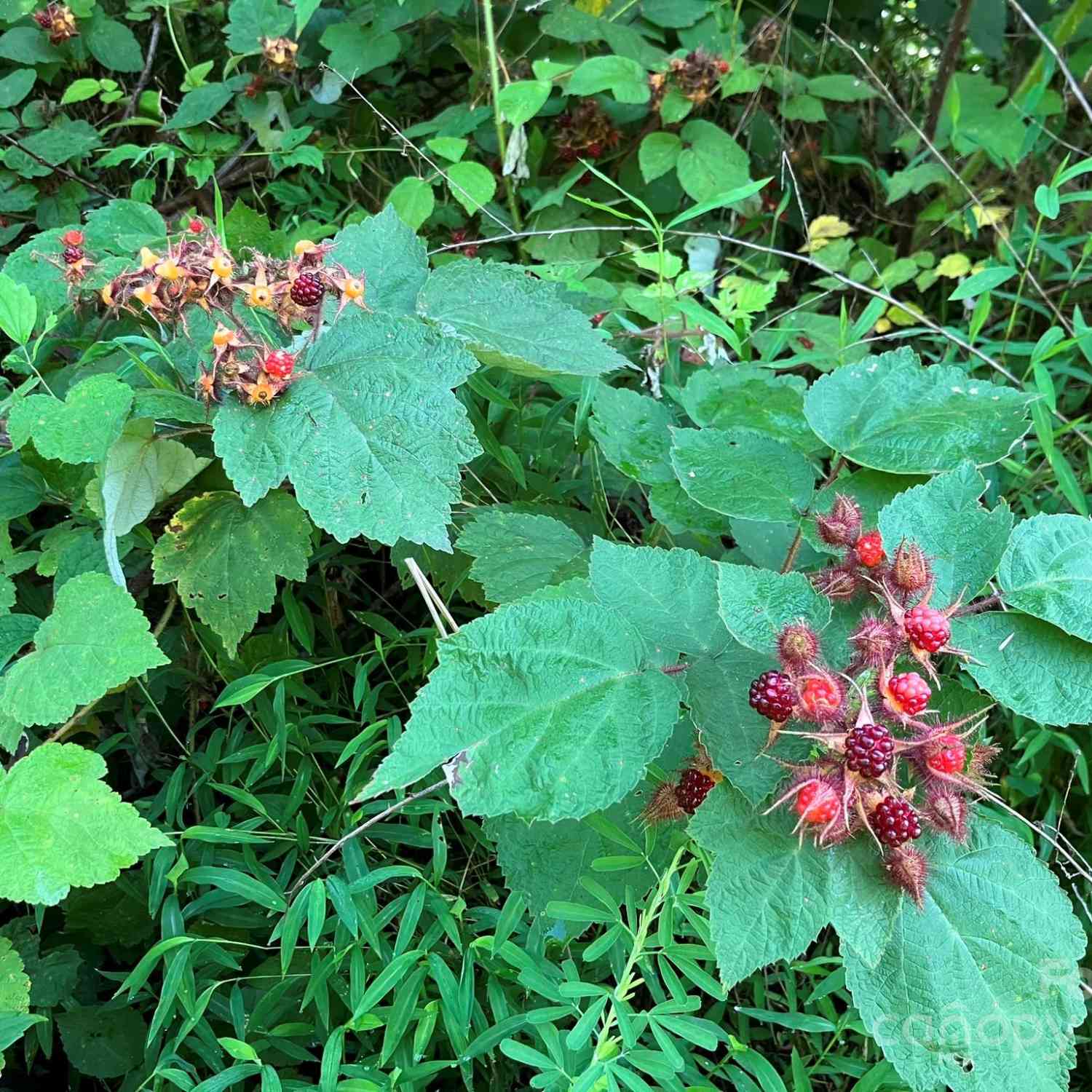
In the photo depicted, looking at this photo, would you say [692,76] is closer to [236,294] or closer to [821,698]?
[236,294]

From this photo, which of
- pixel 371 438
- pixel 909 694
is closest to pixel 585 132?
pixel 371 438

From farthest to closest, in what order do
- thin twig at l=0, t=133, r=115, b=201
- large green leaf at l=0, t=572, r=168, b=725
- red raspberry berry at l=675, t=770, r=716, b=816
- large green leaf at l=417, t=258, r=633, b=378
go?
thin twig at l=0, t=133, r=115, b=201
large green leaf at l=417, t=258, r=633, b=378
large green leaf at l=0, t=572, r=168, b=725
red raspberry berry at l=675, t=770, r=716, b=816

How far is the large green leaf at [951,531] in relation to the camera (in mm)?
1056

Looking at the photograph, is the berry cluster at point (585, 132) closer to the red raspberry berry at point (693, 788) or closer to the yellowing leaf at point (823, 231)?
the yellowing leaf at point (823, 231)

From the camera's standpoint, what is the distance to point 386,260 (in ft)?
4.98

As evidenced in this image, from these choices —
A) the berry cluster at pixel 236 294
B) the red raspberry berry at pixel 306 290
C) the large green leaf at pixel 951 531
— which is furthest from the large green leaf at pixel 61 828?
the large green leaf at pixel 951 531

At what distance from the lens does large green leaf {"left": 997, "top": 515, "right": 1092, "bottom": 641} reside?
40.8 inches

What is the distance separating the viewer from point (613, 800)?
0.91m

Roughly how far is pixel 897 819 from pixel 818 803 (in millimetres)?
76

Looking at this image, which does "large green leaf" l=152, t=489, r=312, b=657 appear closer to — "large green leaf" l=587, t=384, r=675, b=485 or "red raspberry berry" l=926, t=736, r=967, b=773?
"large green leaf" l=587, t=384, r=675, b=485

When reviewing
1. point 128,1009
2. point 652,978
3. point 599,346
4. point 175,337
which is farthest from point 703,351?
point 128,1009

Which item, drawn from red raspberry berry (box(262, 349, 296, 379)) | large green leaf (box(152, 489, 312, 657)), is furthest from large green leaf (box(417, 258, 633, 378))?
Result: large green leaf (box(152, 489, 312, 657))

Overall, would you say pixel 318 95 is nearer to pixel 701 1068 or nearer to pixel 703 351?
pixel 703 351

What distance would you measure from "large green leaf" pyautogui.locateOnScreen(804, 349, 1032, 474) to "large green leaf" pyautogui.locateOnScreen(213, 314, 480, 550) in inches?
20.0
